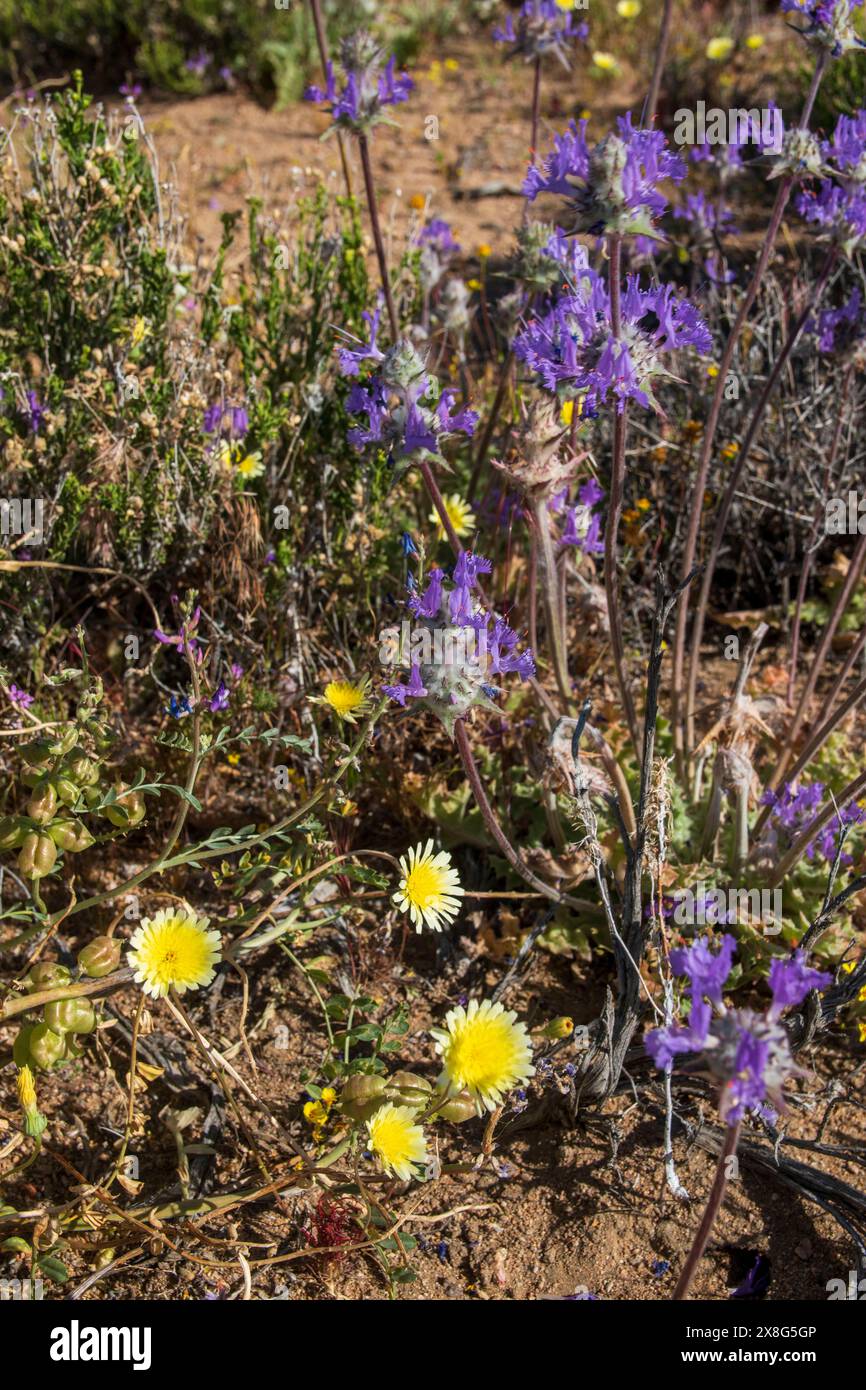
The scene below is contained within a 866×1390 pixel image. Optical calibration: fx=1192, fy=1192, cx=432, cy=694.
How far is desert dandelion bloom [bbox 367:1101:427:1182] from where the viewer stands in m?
1.96

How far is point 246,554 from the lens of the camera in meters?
3.16

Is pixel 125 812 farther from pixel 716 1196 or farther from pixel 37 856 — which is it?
pixel 716 1196

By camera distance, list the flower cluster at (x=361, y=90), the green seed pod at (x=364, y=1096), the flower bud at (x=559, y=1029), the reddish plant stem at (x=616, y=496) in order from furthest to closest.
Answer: the flower cluster at (x=361, y=90) < the flower bud at (x=559, y=1029) < the green seed pod at (x=364, y=1096) < the reddish plant stem at (x=616, y=496)

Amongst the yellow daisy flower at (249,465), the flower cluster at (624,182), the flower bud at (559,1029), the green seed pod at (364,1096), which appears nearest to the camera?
the flower cluster at (624,182)

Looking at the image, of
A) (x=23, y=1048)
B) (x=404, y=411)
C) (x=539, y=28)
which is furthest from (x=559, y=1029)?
(x=539, y=28)

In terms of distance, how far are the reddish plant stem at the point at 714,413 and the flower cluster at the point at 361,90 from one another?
903 mm

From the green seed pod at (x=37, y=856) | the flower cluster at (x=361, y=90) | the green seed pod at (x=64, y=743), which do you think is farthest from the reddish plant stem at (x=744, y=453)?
the green seed pod at (x=37, y=856)

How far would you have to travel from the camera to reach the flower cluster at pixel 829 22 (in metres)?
2.29

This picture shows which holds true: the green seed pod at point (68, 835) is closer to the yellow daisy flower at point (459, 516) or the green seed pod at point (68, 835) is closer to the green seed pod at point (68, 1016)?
the green seed pod at point (68, 1016)

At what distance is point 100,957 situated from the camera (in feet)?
7.04

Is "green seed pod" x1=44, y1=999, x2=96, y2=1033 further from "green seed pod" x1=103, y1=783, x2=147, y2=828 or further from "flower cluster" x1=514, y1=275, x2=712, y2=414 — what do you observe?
"flower cluster" x1=514, y1=275, x2=712, y2=414

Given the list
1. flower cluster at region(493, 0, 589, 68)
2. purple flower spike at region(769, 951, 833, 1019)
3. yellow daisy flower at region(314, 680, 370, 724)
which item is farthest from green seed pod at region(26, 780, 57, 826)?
flower cluster at region(493, 0, 589, 68)

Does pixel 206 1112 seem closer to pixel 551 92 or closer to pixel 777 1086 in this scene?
pixel 777 1086
